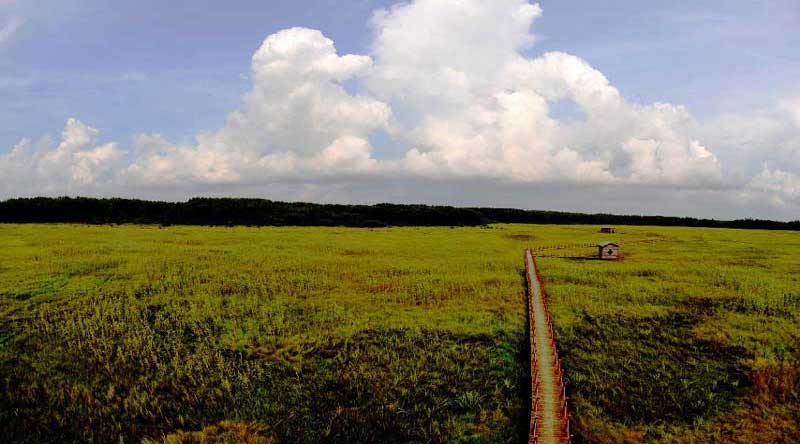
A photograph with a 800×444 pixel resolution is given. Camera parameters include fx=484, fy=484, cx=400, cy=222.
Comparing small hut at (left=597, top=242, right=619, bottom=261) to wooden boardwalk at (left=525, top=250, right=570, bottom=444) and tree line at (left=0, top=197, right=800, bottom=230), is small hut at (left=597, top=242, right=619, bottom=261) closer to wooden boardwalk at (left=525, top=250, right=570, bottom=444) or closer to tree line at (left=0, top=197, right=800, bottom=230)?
wooden boardwalk at (left=525, top=250, right=570, bottom=444)

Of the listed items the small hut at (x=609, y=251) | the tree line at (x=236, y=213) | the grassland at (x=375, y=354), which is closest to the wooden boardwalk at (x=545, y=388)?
the grassland at (x=375, y=354)

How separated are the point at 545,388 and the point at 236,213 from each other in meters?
116

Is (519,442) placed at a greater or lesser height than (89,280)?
lesser

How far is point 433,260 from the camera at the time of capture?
174 feet

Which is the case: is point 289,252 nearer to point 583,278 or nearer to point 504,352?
point 583,278

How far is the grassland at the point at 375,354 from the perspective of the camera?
18.7 metres

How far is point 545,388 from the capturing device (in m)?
19.5

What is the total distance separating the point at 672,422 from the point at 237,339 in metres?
20.8

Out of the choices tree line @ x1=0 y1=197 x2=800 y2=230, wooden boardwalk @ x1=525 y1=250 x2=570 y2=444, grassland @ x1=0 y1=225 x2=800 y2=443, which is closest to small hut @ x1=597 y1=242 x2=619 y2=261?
grassland @ x1=0 y1=225 x2=800 y2=443

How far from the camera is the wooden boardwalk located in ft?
53.1

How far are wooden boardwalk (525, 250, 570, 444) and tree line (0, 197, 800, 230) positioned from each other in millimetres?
100947

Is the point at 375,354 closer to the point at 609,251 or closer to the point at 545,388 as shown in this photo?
the point at 545,388

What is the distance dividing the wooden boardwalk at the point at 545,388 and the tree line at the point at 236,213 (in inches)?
3974

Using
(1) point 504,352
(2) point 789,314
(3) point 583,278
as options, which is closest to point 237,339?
(1) point 504,352
